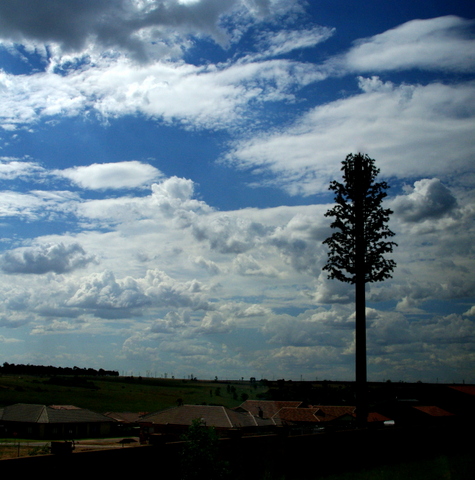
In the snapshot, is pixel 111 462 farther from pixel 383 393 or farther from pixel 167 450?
pixel 383 393

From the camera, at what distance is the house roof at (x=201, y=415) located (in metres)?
44.8

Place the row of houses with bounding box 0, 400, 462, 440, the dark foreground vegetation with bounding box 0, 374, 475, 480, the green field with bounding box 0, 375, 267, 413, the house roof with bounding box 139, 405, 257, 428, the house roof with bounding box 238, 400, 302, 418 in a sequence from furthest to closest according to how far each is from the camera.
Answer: the house roof with bounding box 238, 400, 302, 418
the house roof with bounding box 139, 405, 257, 428
the green field with bounding box 0, 375, 267, 413
the row of houses with bounding box 0, 400, 462, 440
the dark foreground vegetation with bounding box 0, 374, 475, 480

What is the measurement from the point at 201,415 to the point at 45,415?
1850cm

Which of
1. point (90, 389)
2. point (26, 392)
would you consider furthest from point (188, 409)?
point (26, 392)

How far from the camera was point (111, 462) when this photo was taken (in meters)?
13.7

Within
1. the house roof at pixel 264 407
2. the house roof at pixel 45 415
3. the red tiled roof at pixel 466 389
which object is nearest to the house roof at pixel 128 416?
the house roof at pixel 264 407

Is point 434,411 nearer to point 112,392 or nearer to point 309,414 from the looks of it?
point 309,414

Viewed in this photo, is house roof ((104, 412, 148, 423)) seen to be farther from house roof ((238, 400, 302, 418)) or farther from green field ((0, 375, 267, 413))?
house roof ((238, 400, 302, 418))

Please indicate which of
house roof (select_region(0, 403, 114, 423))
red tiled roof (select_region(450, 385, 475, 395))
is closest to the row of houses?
house roof (select_region(0, 403, 114, 423))

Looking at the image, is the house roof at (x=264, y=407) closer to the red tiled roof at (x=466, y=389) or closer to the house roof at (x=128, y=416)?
the house roof at (x=128, y=416)

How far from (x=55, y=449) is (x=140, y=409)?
5320 centimetres

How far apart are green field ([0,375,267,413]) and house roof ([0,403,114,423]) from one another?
147 inches

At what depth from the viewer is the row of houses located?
2928 centimetres

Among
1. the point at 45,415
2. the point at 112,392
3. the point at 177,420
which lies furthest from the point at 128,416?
the point at 45,415
